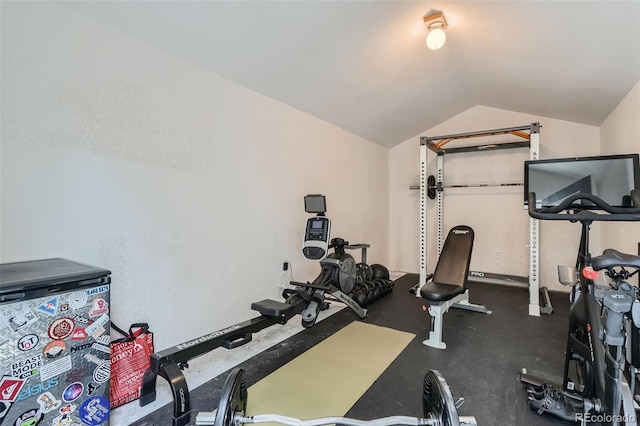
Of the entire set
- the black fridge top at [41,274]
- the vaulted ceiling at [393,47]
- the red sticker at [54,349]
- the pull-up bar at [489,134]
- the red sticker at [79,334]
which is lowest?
the red sticker at [54,349]

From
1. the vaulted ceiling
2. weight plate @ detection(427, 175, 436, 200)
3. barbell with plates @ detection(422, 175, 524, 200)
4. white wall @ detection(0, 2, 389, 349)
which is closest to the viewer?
white wall @ detection(0, 2, 389, 349)

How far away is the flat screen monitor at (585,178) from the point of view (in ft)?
8.36

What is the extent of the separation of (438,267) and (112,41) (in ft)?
11.7

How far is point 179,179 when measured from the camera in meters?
2.45

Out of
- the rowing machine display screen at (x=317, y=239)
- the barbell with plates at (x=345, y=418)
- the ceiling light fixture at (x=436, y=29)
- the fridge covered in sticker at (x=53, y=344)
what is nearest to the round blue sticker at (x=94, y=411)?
the fridge covered in sticker at (x=53, y=344)

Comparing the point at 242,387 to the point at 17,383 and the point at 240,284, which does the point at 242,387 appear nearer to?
the point at 17,383

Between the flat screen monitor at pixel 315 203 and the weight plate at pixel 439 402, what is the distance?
2.01 m

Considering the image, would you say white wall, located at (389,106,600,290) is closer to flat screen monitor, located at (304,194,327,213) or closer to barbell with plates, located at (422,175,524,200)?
barbell with plates, located at (422,175,524,200)

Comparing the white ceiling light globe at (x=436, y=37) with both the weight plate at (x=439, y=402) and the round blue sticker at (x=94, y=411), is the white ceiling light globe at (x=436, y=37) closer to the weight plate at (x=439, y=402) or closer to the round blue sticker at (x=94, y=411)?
the weight plate at (x=439, y=402)

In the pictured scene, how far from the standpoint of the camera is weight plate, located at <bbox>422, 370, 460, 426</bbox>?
4.03 feet

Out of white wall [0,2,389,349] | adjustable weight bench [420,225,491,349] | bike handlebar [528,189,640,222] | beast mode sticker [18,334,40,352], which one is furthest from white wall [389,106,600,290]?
beast mode sticker [18,334,40,352]

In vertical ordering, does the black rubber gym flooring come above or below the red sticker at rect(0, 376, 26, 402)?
below

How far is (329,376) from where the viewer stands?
227cm

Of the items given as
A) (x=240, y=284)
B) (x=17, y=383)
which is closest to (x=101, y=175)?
(x=17, y=383)
